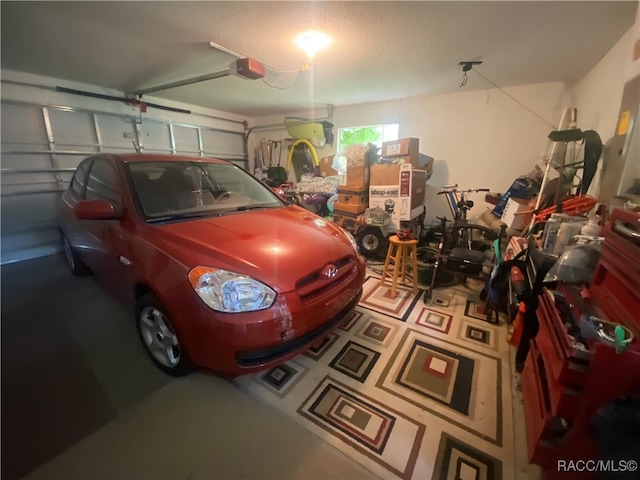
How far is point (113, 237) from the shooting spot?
5.59ft

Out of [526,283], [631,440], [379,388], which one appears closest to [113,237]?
[379,388]

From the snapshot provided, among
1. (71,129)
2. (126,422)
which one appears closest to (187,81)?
(71,129)

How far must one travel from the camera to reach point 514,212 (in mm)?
3129

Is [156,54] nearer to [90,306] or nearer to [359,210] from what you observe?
[90,306]

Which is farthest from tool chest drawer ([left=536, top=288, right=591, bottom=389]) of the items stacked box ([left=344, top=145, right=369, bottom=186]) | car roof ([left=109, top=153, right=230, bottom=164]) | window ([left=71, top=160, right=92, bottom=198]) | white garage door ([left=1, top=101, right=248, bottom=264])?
white garage door ([left=1, top=101, right=248, bottom=264])

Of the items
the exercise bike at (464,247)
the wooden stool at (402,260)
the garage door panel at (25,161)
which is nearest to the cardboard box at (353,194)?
the exercise bike at (464,247)

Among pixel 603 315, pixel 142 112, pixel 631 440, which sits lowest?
pixel 631 440

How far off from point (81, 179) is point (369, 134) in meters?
4.30

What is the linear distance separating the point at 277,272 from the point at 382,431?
0.93 m

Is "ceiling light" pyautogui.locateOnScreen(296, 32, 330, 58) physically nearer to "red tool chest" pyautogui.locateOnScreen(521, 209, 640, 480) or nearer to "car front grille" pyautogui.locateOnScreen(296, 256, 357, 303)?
"car front grille" pyautogui.locateOnScreen(296, 256, 357, 303)

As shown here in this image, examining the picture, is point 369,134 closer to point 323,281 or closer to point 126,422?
point 323,281

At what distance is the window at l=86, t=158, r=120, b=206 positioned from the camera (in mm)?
1757

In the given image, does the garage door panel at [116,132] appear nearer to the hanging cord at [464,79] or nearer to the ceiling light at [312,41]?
the ceiling light at [312,41]

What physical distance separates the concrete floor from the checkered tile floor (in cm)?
12
